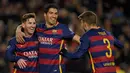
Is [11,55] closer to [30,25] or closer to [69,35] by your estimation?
[30,25]

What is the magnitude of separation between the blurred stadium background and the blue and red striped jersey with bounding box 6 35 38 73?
457 centimetres

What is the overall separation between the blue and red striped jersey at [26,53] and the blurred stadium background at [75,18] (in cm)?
457

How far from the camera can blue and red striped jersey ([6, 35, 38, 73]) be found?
37.9 ft

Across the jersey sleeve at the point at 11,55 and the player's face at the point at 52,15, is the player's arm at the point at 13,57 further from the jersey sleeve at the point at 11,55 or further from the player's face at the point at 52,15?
the player's face at the point at 52,15

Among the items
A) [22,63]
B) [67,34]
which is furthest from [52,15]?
[22,63]

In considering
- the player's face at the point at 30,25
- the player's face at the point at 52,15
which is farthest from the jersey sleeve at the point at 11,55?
the player's face at the point at 52,15

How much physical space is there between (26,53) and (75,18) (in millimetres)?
6781

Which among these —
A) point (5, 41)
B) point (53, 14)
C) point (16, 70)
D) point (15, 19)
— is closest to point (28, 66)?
point (16, 70)

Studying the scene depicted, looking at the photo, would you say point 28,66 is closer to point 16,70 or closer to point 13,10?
point 16,70

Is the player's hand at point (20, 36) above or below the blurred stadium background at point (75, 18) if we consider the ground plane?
above

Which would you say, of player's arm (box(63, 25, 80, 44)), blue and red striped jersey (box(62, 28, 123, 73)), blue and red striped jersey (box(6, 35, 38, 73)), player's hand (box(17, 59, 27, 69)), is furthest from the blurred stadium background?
blue and red striped jersey (box(62, 28, 123, 73))

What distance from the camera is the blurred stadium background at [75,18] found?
16828mm

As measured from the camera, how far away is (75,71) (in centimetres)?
1609

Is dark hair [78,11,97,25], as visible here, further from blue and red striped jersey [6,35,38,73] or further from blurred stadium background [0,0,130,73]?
blurred stadium background [0,0,130,73]
